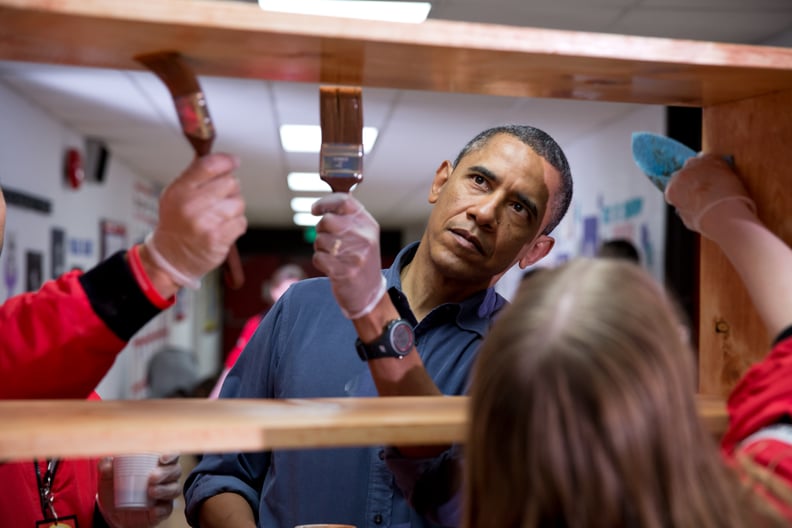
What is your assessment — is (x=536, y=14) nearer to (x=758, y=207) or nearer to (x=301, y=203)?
(x=758, y=207)

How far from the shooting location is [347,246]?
0.97 m

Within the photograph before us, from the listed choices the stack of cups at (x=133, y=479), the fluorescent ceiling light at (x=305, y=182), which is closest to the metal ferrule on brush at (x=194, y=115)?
the stack of cups at (x=133, y=479)

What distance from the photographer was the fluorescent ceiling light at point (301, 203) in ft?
32.8

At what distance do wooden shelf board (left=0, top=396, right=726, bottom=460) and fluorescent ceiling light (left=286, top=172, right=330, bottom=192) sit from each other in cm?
689

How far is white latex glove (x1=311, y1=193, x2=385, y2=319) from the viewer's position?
3.15 feet

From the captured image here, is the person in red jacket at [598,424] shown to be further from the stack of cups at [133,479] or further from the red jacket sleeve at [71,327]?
the stack of cups at [133,479]

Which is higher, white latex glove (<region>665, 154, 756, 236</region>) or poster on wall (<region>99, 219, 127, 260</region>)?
white latex glove (<region>665, 154, 756, 236</region>)

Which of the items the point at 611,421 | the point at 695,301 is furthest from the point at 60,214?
the point at 611,421

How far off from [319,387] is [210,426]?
23.7 inches

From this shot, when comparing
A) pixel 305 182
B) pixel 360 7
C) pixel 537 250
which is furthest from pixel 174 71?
pixel 305 182

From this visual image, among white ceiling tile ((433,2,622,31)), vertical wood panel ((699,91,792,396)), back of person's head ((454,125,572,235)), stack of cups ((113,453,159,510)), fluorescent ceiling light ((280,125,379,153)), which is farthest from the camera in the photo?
fluorescent ceiling light ((280,125,379,153))

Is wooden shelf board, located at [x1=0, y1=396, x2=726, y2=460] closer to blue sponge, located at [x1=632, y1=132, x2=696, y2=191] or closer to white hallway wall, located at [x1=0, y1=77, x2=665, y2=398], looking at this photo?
blue sponge, located at [x1=632, y1=132, x2=696, y2=191]

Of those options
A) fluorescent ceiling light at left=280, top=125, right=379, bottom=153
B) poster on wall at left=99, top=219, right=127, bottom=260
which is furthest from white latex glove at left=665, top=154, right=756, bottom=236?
poster on wall at left=99, top=219, right=127, bottom=260

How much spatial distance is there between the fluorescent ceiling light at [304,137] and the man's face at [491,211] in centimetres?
390
